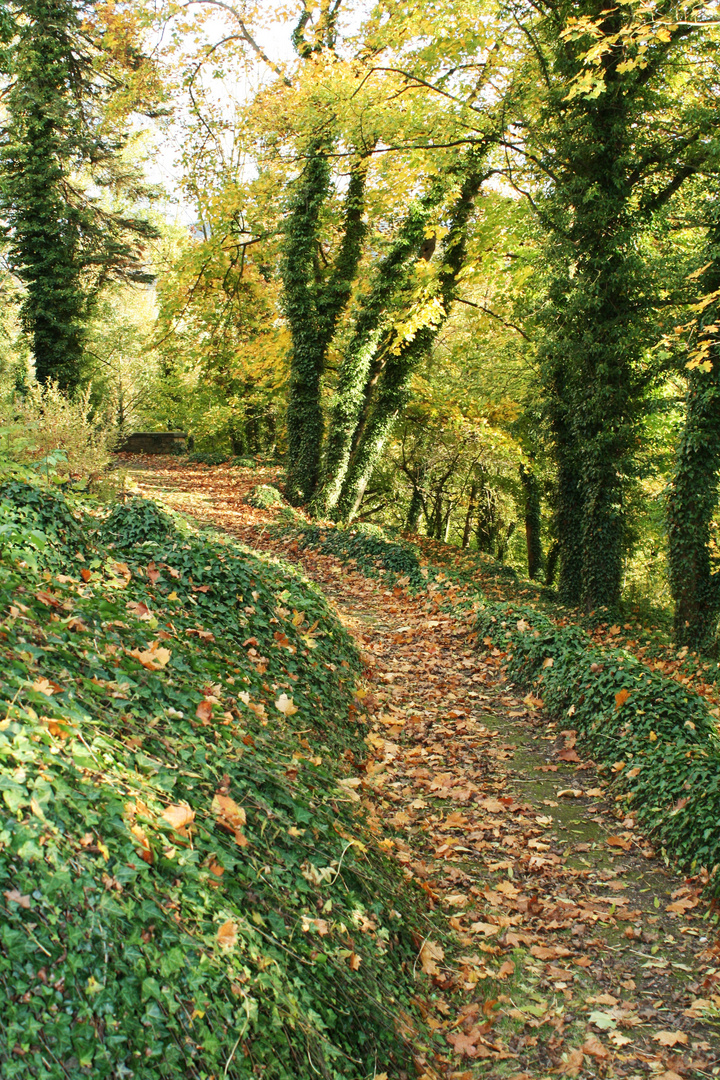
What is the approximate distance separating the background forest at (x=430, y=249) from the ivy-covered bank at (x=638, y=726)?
401cm

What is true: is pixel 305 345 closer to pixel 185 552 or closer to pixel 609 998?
pixel 185 552

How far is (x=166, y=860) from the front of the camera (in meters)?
2.92

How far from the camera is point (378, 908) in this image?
3916 mm

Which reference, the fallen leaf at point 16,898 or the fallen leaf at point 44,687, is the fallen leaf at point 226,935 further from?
the fallen leaf at point 44,687

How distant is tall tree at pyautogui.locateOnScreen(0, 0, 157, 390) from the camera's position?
18.2m

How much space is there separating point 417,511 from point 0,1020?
22976mm

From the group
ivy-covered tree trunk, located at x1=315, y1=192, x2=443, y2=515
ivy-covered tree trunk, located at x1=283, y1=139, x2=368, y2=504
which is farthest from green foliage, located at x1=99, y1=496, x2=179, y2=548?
ivy-covered tree trunk, located at x1=283, y1=139, x2=368, y2=504

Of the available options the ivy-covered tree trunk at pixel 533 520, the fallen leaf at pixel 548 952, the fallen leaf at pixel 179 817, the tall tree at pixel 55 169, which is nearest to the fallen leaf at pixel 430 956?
the fallen leaf at pixel 548 952

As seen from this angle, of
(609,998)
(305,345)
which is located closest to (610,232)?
(305,345)

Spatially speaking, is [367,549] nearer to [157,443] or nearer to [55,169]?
[55,169]

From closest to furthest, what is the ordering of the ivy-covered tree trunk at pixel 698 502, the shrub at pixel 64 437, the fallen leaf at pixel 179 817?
the fallen leaf at pixel 179 817
the shrub at pixel 64 437
the ivy-covered tree trunk at pixel 698 502

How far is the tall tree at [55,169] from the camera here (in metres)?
18.2

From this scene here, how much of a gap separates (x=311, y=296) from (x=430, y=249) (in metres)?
2.90

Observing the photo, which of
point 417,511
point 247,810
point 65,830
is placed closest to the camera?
point 65,830
